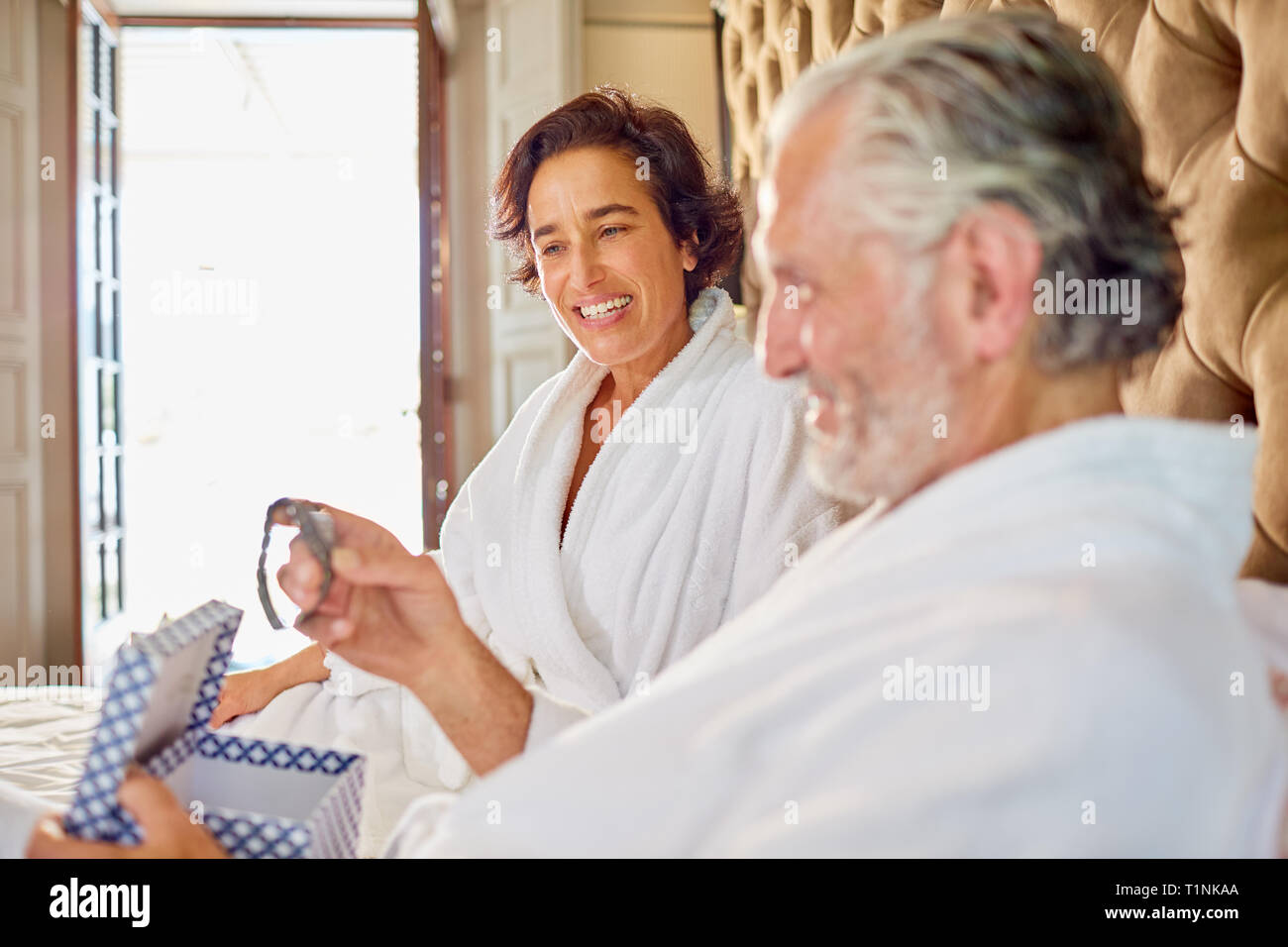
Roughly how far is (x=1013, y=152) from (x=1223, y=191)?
17.5 inches

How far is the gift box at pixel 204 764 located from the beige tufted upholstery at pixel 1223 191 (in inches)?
35.4

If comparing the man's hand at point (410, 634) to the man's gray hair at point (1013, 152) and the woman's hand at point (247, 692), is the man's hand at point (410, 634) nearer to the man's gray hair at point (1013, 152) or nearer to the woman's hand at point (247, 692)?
the man's gray hair at point (1013, 152)

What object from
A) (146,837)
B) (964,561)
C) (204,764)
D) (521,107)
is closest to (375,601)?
(204,764)

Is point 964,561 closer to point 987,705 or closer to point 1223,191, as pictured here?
point 987,705

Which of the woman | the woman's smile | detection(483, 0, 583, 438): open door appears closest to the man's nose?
the woman

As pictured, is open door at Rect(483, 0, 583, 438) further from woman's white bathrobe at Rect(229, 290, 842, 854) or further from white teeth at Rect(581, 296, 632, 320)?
woman's white bathrobe at Rect(229, 290, 842, 854)

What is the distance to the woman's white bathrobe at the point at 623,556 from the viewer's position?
1317mm

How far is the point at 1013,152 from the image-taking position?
2.12 ft

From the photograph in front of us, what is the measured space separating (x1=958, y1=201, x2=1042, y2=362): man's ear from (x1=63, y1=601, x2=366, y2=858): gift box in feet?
1.99

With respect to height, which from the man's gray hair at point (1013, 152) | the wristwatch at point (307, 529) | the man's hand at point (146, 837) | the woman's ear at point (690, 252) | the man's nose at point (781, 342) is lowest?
the man's hand at point (146, 837)

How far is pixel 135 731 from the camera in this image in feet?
2.13

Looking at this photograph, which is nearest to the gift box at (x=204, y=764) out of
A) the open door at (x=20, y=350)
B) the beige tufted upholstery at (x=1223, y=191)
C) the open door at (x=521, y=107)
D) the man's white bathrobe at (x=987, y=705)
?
the man's white bathrobe at (x=987, y=705)

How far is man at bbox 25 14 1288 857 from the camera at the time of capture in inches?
19.4
